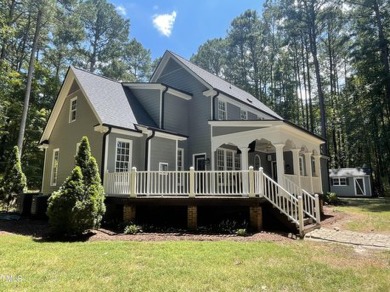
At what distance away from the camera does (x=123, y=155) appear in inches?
490

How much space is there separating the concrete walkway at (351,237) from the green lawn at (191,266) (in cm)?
91

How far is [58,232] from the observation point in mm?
8266

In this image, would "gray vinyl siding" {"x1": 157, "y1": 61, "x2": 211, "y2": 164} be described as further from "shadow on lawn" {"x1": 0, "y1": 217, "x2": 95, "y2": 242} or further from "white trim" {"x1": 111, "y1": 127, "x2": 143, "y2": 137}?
"shadow on lawn" {"x1": 0, "y1": 217, "x2": 95, "y2": 242}

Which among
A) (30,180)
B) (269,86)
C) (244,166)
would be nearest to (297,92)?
(269,86)

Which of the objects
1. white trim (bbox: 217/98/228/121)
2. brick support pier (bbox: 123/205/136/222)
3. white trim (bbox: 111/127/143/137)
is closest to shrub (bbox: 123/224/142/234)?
brick support pier (bbox: 123/205/136/222)

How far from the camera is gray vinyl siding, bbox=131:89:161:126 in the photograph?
14734 millimetres

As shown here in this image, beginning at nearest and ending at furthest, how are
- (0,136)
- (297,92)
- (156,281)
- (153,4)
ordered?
(156,281) < (153,4) < (0,136) < (297,92)

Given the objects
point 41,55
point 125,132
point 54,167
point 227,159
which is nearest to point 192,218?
point 125,132

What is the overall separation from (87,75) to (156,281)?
1255 cm

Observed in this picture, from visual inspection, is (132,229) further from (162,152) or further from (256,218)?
(162,152)

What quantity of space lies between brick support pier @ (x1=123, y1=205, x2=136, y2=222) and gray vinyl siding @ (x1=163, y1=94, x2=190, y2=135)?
5645mm

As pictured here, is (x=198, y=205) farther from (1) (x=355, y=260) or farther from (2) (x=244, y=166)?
(1) (x=355, y=260)

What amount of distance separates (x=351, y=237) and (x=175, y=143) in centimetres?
842

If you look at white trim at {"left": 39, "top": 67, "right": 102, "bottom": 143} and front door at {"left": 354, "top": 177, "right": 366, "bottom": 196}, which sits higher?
white trim at {"left": 39, "top": 67, "right": 102, "bottom": 143}
